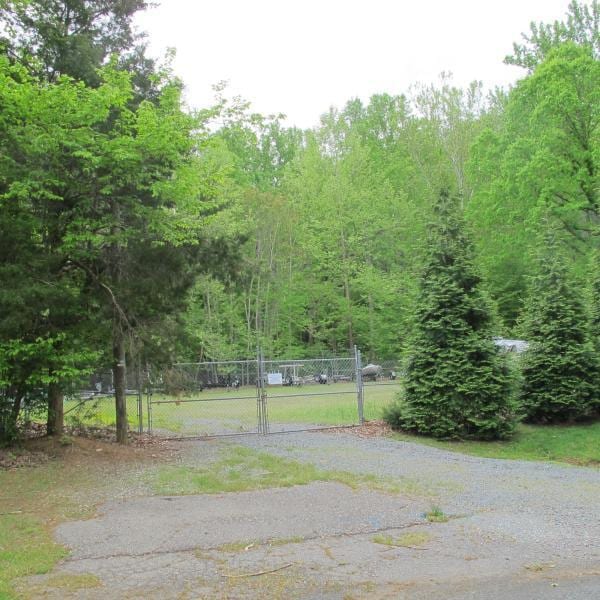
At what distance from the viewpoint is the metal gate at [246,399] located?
12.4 m

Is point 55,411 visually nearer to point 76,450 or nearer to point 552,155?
point 76,450

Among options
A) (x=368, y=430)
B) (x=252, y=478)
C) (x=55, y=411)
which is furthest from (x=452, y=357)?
(x=55, y=411)

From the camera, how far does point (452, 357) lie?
44.1 feet

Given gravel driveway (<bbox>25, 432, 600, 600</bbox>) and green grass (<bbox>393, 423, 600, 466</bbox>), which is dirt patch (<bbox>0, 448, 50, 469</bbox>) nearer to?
gravel driveway (<bbox>25, 432, 600, 600</bbox>)

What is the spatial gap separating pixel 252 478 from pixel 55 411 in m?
4.46

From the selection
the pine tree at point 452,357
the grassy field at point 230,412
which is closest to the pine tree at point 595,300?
the pine tree at point 452,357

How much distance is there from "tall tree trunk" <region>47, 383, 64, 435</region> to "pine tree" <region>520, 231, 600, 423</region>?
10646mm

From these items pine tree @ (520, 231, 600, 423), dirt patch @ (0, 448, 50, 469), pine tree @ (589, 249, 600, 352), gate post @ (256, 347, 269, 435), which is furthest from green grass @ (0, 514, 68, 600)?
pine tree @ (589, 249, 600, 352)

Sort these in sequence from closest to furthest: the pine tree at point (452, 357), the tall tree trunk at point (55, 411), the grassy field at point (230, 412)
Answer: the tall tree trunk at point (55, 411) < the pine tree at point (452, 357) < the grassy field at point (230, 412)

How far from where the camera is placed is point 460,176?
3609cm

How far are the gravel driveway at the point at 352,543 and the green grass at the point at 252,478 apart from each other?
0.28 metres

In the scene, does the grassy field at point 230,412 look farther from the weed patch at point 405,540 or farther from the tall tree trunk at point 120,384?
the weed patch at point 405,540

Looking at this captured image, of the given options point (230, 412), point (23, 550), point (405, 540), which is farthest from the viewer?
point (230, 412)

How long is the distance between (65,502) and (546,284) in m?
12.7
